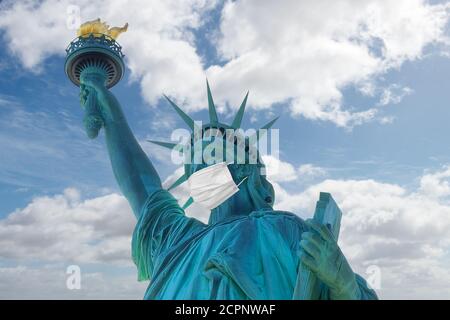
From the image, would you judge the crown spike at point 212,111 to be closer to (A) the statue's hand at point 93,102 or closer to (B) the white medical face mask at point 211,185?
(B) the white medical face mask at point 211,185

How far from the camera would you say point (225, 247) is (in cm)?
768

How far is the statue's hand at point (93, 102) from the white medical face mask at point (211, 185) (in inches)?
121

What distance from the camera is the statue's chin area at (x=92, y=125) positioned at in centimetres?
1084

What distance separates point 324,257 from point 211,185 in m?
3.31

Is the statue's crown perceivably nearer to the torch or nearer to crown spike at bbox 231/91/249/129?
crown spike at bbox 231/91/249/129

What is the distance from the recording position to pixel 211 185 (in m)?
8.64

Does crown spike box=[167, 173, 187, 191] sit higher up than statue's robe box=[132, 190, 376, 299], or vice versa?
crown spike box=[167, 173, 187, 191]

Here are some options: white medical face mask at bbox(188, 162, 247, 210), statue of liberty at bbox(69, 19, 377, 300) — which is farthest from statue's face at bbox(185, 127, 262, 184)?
white medical face mask at bbox(188, 162, 247, 210)

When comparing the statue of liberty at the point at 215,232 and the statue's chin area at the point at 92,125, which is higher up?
the statue's chin area at the point at 92,125

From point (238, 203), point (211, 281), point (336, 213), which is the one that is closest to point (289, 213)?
point (238, 203)

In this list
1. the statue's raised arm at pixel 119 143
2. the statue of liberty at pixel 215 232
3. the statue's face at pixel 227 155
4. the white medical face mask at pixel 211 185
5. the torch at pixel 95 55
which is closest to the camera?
the statue of liberty at pixel 215 232

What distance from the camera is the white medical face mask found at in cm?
859

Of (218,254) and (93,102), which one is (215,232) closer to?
(218,254)

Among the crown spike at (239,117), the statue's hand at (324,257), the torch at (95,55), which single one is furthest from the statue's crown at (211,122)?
the statue's hand at (324,257)
